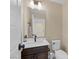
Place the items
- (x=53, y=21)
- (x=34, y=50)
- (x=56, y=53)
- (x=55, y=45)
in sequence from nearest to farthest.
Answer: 1. (x=34, y=50)
2. (x=56, y=53)
3. (x=55, y=45)
4. (x=53, y=21)

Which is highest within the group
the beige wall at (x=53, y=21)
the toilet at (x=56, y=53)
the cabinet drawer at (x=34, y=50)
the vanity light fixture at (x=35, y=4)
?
the vanity light fixture at (x=35, y=4)

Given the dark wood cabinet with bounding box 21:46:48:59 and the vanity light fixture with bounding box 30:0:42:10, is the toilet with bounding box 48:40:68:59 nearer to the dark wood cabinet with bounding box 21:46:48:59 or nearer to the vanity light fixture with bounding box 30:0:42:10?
the dark wood cabinet with bounding box 21:46:48:59

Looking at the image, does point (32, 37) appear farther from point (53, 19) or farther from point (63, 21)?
point (63, 21)

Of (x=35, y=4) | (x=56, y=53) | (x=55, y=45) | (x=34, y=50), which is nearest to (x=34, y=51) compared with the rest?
(x=34, y=50)

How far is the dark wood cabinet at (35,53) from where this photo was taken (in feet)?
8.16

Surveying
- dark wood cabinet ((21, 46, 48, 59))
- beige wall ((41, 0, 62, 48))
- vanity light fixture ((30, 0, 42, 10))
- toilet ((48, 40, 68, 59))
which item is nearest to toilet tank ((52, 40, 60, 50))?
toilet ((48, 40, 68, 59))

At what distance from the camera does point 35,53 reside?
2.67 meters

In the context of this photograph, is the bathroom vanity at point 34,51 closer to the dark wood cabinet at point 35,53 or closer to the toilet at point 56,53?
the dark wood cabinet at point 35,53

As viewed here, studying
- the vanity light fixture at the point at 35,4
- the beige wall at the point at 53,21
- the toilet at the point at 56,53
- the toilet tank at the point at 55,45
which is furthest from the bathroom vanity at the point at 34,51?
the vanity light fixture at the point at 35,4

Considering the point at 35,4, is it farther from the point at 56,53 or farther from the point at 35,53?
the point at 56,53

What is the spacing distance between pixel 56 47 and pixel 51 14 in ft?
3.99
